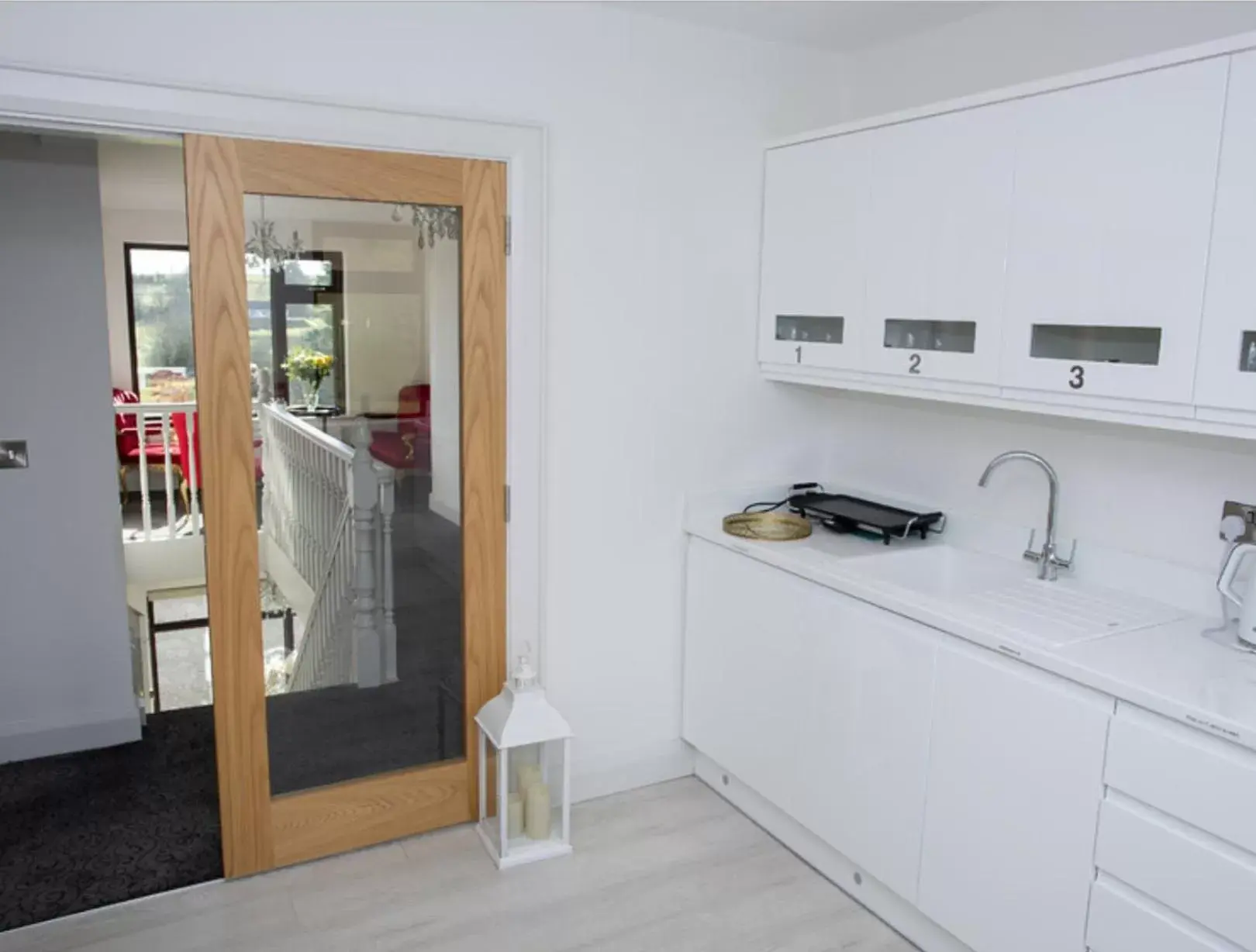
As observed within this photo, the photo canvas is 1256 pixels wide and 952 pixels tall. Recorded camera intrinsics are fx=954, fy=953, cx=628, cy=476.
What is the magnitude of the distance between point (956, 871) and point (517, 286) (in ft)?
6.46

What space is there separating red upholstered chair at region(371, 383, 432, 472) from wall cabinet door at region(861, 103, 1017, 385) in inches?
52.5

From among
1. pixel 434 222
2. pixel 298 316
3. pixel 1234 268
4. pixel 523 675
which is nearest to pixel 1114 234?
pixel 1234 268

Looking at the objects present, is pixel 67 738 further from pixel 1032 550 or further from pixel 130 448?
pixel 130 448

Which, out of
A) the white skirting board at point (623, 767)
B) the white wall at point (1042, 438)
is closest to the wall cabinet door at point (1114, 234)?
the white wall at point (1042, 438)

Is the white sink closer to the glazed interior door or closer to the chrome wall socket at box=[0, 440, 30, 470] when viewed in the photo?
the glazed interior door

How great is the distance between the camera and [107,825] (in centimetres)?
303

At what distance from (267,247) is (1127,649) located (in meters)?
2.35

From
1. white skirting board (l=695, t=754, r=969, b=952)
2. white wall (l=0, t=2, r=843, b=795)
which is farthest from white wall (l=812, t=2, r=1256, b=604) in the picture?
white skirting board (l=695, t=754, r=969, b=952)

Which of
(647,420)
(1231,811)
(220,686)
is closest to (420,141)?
(647,420)

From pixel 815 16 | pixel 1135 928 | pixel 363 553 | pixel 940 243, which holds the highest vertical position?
pixel 815 16

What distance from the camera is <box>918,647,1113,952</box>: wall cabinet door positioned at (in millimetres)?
2006

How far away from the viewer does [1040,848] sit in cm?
209

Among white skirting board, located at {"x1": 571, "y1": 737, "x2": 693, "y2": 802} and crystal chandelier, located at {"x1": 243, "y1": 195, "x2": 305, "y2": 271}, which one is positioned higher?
crystal chandelier, located at {"x1": 243, "y1": 195, "x2": 305, "y2": 271}

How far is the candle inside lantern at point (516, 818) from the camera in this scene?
292 cm
